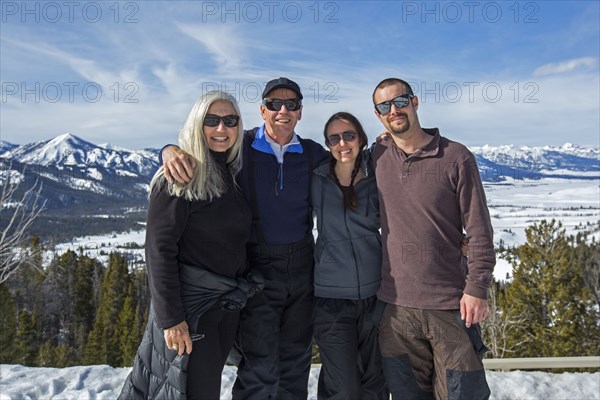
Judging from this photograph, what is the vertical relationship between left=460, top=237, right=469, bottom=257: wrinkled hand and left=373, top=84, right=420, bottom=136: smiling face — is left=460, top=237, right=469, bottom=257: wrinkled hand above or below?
below

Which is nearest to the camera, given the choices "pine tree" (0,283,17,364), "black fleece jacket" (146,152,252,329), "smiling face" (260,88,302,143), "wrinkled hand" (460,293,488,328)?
"black fleece jacket" (146,152,252,329)

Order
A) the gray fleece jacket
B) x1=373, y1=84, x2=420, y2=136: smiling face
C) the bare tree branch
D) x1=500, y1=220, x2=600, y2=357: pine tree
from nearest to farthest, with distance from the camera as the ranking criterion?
x1=373, y1=84, x2=420, y2=136: smiling face
the gray fleece jacket
the bare tree branch
x1=500, y1=220, x2=600, y2=357: pine tree

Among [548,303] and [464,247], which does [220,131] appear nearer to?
[464,247]

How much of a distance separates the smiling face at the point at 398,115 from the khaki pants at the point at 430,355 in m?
1.26

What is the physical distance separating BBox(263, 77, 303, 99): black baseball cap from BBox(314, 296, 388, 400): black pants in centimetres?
163

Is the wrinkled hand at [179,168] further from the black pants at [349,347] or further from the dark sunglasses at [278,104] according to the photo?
the black pants at [349,347]

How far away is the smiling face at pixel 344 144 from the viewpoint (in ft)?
10.7

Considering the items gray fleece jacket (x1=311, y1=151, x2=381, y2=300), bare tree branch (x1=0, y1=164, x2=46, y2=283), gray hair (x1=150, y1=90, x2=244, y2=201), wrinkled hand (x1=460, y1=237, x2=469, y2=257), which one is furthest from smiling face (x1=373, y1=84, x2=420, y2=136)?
bare tree branch (x1=0, y1=164, x2=46, y2=283)

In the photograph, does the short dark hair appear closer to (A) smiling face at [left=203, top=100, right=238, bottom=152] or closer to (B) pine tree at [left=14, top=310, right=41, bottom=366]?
(A) smiling face at [left=203, top=100, right=238, bottom=152]

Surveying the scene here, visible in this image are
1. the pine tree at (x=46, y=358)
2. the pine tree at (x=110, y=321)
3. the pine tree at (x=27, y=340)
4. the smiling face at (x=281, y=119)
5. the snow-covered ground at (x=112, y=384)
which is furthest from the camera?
the pine tree at (x=110, y=321)

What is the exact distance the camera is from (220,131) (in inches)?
116

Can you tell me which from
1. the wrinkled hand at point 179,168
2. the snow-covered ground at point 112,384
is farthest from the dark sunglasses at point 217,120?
the snow-covered ground at point 112,384

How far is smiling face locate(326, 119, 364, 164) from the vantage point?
10.7ft

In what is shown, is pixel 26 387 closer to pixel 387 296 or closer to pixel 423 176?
pixel 387 296
